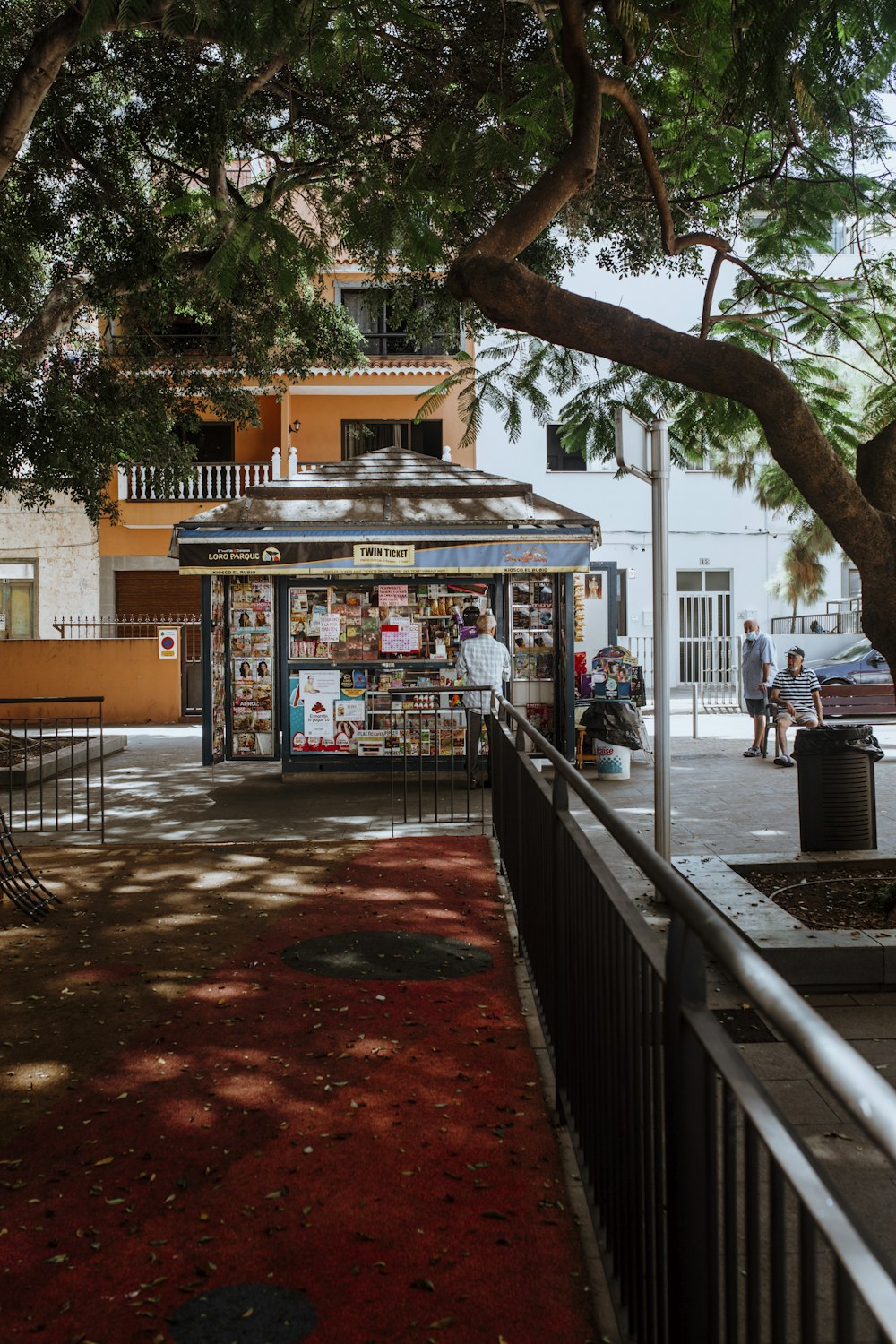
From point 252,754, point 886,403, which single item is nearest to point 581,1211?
point 886,403

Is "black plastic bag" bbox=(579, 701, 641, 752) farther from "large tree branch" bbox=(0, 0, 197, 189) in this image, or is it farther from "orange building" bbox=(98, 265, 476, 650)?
"orange building" bbox=(98, 265, 476, 650)

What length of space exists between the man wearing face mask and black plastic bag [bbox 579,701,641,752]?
91.5 inches

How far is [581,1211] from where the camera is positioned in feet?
11.0

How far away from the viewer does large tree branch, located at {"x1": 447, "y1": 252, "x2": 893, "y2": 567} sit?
5.20m

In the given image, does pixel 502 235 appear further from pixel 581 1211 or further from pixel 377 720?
pixel 377 720

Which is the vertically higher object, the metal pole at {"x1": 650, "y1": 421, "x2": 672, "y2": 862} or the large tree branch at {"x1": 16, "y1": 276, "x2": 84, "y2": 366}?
the large tree branch at {"x1": 16, "y1": 276, "x2": 84, "y2": 366}

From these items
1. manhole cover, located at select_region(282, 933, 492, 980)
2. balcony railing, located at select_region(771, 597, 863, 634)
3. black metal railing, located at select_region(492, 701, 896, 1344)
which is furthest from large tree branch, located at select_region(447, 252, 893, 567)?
balcony railing, located at select_region(771, 597, 863, 634)

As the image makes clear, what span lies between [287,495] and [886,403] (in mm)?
→ 7201

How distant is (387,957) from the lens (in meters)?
5.99

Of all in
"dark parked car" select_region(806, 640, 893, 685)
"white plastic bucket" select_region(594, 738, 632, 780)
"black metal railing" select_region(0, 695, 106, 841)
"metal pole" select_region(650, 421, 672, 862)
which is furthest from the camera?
"dark parked car" select_region(806, 640, 893, 685)

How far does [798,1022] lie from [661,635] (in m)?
5.98

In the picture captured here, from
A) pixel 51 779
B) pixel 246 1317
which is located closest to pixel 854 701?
pixel 51 779

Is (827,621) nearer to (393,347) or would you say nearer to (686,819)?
(393,347)

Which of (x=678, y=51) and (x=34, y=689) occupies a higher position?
(x=678, y=51)
